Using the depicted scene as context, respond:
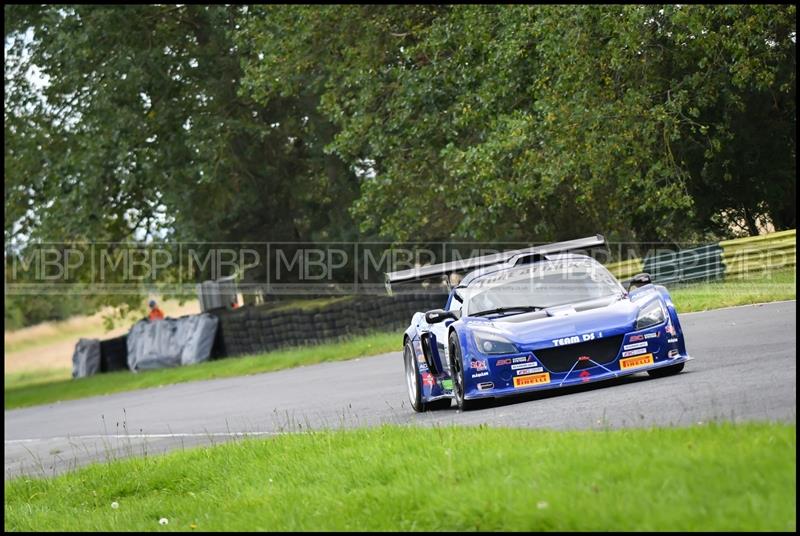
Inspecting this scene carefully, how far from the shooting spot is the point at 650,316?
12.2 metres

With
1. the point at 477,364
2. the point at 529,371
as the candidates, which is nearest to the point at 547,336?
the point at 529,371

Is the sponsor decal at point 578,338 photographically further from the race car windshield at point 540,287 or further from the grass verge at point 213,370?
the grass verge at point 213,370

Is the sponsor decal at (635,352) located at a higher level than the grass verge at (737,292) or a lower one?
lower

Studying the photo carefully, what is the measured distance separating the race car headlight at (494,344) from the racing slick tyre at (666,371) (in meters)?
1.60

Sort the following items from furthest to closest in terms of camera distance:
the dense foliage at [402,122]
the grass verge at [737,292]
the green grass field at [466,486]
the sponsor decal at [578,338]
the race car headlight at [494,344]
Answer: the dense foliage at [402,122]
the grass verge at [737,292]
the race car headlight at [494,344]
the sponsor decal at [578,338]
the green grass field at [466,486]

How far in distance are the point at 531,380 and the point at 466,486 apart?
16.5 ft

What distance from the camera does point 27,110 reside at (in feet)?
131

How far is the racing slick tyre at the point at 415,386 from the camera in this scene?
538 inches

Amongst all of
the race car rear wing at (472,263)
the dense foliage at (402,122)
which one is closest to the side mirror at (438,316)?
the race car rear wing at (472,263)

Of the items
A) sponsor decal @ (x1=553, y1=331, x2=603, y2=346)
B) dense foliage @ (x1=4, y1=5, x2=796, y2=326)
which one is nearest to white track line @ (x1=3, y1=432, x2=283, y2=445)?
sponsor decal @ (x1=553, y1=331, x2=603, y2=346)

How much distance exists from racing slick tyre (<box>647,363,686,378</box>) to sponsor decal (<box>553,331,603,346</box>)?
993mm

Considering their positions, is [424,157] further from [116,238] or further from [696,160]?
[116,238]

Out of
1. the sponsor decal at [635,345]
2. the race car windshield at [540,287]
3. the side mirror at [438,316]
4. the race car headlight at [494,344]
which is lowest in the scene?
the sponsor decal at [635,345]

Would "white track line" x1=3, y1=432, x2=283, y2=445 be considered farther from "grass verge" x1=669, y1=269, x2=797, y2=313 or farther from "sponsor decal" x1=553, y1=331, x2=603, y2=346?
"grass verge" x1=669, y1=269, x2=797, y2=313
